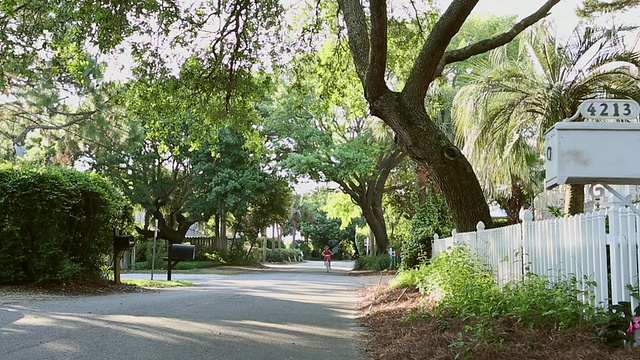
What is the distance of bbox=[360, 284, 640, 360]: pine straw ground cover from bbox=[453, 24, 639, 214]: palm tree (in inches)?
256

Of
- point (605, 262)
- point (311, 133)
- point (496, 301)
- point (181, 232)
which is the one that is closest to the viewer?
point (605, 262)

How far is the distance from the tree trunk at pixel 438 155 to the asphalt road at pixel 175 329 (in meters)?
2.59

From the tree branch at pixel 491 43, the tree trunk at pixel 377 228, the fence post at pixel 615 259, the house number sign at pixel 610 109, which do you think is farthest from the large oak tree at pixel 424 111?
the tree trunk at pixel 377 228

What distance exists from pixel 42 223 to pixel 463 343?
1009 centimetres

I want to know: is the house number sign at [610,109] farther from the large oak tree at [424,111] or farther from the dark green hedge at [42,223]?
the dark green hedge at [42,223]

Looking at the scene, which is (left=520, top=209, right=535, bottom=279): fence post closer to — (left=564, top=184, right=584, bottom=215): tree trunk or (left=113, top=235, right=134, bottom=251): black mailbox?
(left=564, top=184, right=584, bottom=215): tree trunk

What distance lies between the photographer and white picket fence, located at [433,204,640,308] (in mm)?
4828

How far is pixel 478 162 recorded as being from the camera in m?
15.3

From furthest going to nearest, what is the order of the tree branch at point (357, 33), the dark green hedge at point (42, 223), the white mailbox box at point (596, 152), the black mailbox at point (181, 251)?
the black mailbox at point (181, 251), the dark green hedge at point (42, 223), the tree branch at point (357, 33), the white mailbox box at point (596, 152)

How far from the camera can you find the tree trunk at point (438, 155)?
9594 millimetres

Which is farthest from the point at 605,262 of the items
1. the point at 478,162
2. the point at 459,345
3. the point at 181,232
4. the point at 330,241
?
the point at 330,241

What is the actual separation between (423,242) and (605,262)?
13203 millimetres

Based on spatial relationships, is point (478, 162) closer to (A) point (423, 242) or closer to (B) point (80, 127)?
(A) point (423, 242)

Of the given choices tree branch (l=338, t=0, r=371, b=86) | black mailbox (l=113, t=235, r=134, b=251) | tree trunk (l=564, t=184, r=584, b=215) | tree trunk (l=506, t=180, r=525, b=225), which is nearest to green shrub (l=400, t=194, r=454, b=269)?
tree trunk (l=564, t=184, r=584, b=215)
